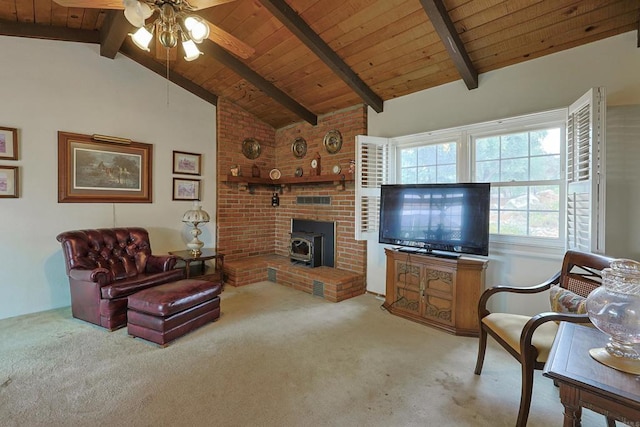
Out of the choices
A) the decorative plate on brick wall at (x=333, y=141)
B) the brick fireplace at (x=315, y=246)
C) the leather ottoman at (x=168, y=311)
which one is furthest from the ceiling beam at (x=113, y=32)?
the brick fireplace at (x=315, y=246)

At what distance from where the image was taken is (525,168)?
2.97 meters

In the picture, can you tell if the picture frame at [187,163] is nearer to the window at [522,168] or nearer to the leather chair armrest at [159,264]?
the leather chair armrest at [159,264]

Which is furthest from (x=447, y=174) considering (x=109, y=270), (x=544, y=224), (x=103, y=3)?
(x=109, y=270)

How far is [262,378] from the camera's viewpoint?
7.02 feet

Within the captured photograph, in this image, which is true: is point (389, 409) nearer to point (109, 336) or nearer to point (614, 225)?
point (614, 225)

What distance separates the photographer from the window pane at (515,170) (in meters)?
2.97

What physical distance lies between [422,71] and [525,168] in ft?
4.99

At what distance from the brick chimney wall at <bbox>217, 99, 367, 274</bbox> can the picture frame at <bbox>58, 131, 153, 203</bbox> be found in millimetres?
1139

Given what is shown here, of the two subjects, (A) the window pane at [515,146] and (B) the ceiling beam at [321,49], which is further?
(A) the window pane at [515,146]

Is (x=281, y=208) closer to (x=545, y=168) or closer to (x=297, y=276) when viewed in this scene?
(x=297, y=276)

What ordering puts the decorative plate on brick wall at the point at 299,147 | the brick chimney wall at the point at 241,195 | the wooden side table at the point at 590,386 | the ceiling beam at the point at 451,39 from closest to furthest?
the wooden side table at the point at 590,386, the ceiling beam at the point at 451,39, the brick chimney wall at the point at 241,195, the decorative plate on brick wall at the point at 299,147

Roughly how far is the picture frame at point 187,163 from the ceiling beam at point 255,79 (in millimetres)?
1457

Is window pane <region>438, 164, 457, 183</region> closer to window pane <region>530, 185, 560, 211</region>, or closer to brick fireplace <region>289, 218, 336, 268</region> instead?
window pane <region>530, 185, 560, 211</region>

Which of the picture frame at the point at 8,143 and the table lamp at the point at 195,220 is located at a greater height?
the picture frame at the point at 8,143
